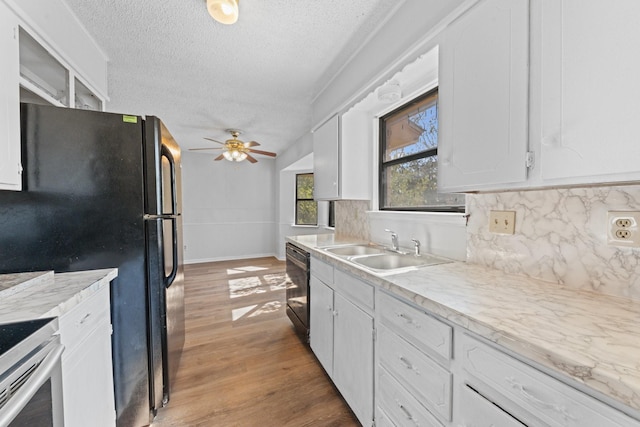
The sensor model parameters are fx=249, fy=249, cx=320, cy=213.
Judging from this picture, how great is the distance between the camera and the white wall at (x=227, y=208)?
551cm

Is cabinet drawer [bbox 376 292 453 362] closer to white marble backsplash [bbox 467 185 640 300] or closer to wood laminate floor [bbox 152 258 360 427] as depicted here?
white marble backsplash [bbox 467 185 640 300]

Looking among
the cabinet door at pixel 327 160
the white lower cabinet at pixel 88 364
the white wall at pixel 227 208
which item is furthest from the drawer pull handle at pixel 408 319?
the white wall at pixel 227 208

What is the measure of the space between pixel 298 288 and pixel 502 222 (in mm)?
1674

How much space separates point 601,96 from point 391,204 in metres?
1.64

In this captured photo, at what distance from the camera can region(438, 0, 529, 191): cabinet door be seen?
3.10 ft

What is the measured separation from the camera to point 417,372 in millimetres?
990

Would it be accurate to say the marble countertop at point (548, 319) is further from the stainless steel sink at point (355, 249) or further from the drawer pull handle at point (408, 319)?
the stainless steel sink at point (355, 249)

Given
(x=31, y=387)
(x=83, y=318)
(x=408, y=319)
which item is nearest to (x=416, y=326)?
(x=408, y=319)

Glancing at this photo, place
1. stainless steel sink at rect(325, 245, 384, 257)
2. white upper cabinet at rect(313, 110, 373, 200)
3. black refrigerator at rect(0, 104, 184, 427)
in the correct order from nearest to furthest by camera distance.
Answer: black refrigerator at rect(0, 104, 184, 427) < stainless steel sink at rect(325, 245, 384, 257) < white upper cabinet at rect(313, 110, 373, 200)

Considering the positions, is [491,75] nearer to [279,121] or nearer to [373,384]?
[373,384]

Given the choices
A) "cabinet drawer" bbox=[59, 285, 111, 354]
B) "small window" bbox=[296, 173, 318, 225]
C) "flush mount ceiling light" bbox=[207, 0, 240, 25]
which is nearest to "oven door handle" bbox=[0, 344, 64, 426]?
"cabinet drawer" bbox=[59, 285, 111, 354]

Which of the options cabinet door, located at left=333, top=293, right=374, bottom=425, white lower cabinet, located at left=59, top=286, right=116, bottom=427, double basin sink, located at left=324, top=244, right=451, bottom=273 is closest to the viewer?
white lower cabinet, located at left=59, top=286, right=116, bottom=427

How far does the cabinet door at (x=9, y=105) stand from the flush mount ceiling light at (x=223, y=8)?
883mm

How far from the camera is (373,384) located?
4.22 ft
